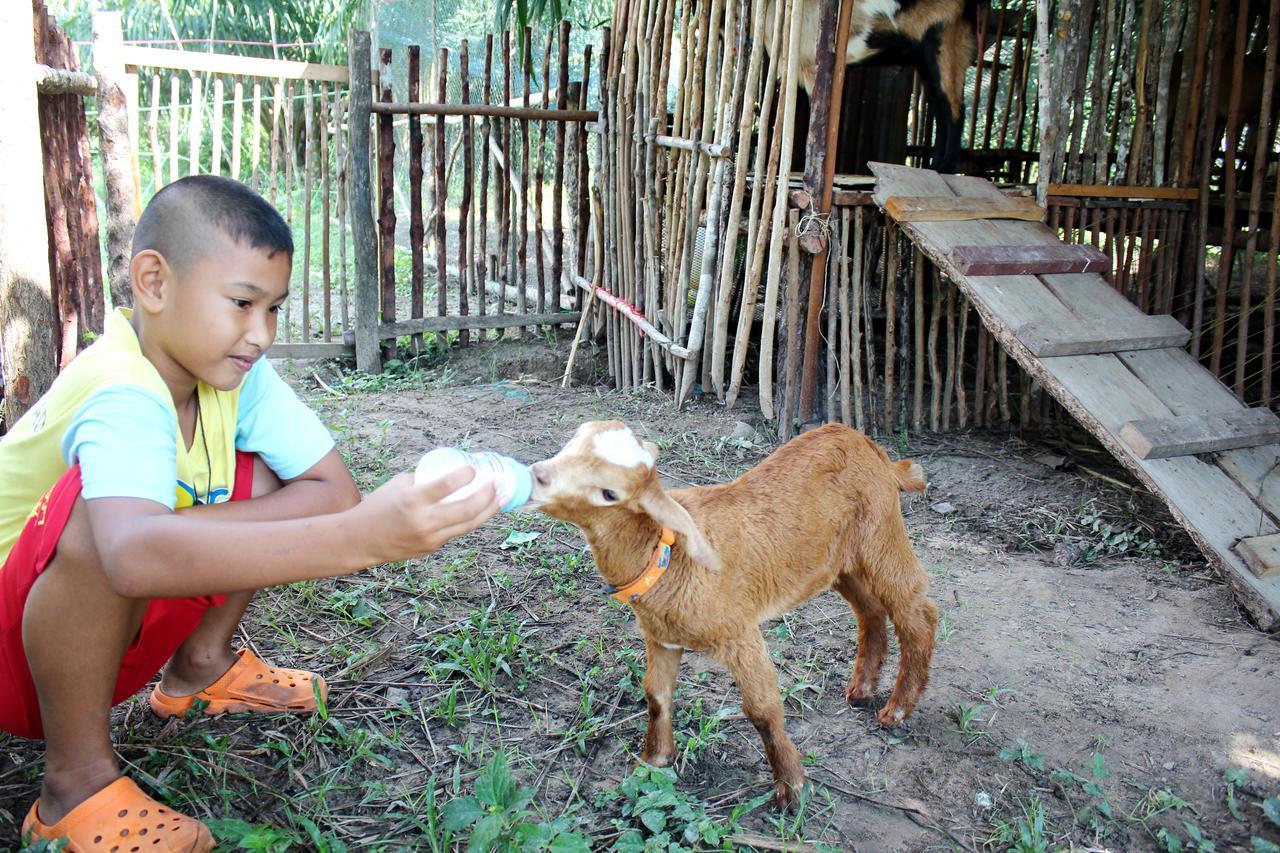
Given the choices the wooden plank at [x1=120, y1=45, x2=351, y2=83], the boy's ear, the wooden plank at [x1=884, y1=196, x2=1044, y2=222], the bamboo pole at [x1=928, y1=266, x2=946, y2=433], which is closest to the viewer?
the boy's ear

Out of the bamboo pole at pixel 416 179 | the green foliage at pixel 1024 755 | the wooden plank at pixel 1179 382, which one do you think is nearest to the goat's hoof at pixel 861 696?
the green foliage at pixel 1024 755

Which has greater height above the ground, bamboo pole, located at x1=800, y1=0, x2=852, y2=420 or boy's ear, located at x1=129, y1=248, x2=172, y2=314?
bamboo pole, located at x1=800, y1=0, x2=852, y2=420

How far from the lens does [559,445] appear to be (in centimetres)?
530

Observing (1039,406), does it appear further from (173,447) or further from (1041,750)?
(173,447)

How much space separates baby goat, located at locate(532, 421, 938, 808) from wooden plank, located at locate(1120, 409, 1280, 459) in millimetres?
1327

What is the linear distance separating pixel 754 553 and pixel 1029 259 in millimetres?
2749

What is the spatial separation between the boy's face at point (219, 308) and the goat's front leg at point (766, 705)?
138 cm

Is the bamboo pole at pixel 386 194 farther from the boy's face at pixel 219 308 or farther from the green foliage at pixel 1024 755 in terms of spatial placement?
the green foliage at pixel 1024 755

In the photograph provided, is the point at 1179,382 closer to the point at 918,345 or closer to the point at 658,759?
the point at 918,345

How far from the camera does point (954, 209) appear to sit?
15.3ft

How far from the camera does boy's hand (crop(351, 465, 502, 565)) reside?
57.7 inches

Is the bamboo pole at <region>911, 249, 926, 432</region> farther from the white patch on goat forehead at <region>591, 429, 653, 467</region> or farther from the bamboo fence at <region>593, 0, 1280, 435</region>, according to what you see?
the white patch on goat forehead at <region>591, 429, 653, 467</region>

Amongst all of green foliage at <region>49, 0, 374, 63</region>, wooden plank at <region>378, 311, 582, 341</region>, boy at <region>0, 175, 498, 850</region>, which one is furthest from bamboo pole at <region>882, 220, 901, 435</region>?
green foliage at <region>49, 0, 374, 63</region>

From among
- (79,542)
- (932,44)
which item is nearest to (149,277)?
(79,542)
